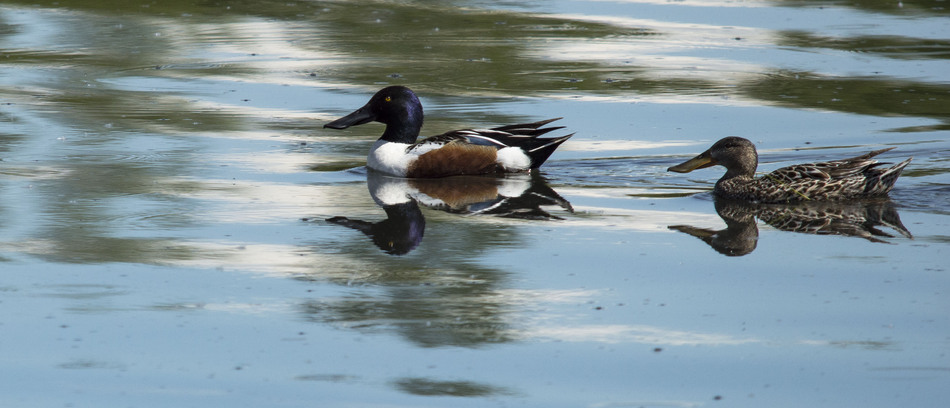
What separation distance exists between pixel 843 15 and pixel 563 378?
15373mm

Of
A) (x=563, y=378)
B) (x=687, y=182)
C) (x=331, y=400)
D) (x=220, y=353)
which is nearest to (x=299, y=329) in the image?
(x=220, y=353)

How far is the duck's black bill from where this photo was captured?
11.4 meters

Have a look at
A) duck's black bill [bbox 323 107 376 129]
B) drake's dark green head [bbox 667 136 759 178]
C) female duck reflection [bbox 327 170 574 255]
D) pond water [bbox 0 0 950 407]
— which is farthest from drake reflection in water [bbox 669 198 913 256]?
duck's black bill [bbox 323 107 376 129]

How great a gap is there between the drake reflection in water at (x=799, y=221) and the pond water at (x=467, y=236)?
0.05 m

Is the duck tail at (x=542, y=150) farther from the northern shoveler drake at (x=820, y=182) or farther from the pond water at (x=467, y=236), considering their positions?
the northern shoveler drake at (x=820, y=182)

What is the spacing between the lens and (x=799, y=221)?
340 inches

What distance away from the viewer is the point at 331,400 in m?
5.19

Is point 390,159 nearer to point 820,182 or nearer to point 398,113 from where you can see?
point 398,113

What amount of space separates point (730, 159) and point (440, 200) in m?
2.17

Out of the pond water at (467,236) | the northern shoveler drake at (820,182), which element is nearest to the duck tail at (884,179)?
the northern shoveler drake at (820,182)

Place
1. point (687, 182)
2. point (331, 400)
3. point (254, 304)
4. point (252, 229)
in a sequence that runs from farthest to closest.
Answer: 1. point (687, 182)
2. point (252, 229)
3. point (254, 304)
4. point (331, 400)

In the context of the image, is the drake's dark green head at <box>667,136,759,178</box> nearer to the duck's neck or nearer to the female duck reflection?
the female duck reflection

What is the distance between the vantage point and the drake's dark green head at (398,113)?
36.5ft

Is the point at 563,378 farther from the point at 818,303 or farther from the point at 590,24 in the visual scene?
the point at 590,24
